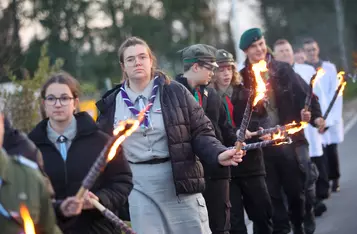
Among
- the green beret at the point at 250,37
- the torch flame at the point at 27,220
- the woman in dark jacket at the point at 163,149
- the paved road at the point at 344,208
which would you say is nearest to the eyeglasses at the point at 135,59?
the woman in dark jacket at the point at 163,149

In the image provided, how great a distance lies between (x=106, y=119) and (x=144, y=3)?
178ft

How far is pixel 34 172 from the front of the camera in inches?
126

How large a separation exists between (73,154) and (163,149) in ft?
3.55

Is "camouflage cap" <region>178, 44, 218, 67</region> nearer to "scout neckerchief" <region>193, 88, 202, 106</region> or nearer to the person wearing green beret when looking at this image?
"scout neckerchief" <region>193, 88, 202, 106</region>

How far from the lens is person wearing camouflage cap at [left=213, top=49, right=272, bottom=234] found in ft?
25.2

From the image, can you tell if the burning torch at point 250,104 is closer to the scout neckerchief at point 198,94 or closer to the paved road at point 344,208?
the scout neckerchief at point 198,94

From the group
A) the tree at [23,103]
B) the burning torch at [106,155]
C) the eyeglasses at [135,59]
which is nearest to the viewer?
the burning torch at [106,155]

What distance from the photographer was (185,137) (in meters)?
5.70

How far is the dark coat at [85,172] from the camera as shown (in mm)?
4691

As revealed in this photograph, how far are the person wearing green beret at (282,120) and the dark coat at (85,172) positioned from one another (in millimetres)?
3243

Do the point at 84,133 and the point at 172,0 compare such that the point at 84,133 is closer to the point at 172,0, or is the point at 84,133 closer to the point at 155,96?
the point at 155,96

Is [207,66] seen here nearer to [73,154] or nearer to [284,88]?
[284,88]

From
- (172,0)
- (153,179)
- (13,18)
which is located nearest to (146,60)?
(153,179)

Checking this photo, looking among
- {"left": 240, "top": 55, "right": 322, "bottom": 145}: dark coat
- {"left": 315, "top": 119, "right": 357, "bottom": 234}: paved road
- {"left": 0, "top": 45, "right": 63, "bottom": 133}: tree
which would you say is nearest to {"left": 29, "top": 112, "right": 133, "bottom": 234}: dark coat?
{"left": 240, "top": 55, "right": 322, "bottom": 145}: dark coat
